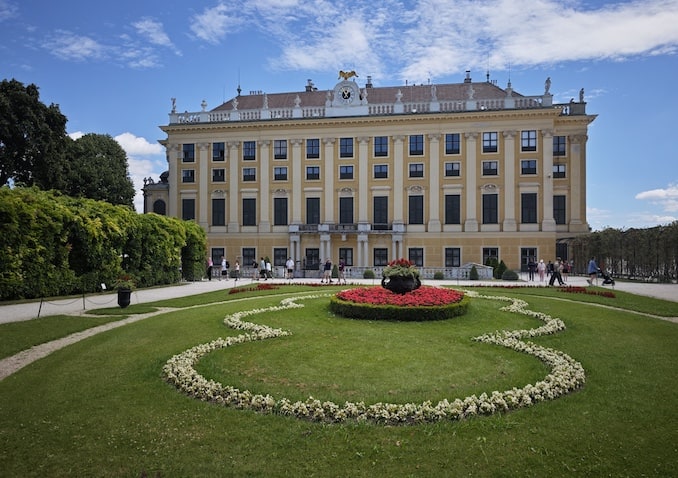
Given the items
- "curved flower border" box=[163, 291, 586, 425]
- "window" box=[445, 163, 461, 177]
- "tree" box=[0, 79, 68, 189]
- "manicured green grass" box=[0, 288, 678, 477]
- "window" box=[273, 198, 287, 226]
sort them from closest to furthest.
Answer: "manicured green grass" box=[0, 288, 678, 477] < "curved flower border" box=[163, 291, 586, 425] < "tree" box=[0, 79, 68, 189] < "window" box=[445, 163, 461, 177] < "window" box=[273, 198, 287, 226]

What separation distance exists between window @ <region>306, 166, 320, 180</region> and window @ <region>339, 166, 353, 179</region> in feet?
8.12

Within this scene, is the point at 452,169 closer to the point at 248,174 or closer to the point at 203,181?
the point at 248,174

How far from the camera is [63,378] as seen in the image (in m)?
9.41

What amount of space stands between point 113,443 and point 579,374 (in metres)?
7.83

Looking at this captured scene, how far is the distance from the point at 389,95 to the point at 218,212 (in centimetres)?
2345

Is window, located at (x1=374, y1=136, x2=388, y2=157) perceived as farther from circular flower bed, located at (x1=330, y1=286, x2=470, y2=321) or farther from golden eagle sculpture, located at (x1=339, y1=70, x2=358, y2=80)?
circular flower bed, located at (x1=330, y1=286, x2=470, y2=321)

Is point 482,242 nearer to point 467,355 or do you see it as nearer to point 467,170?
point 467,170

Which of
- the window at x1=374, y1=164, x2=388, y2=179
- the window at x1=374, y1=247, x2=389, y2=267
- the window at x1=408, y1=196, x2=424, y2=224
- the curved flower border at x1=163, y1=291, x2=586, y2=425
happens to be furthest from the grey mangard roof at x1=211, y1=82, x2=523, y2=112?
the curved flower border at x1=163, y1=291, x2=586, y2=425

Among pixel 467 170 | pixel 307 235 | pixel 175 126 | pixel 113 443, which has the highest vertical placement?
pixel 175 126

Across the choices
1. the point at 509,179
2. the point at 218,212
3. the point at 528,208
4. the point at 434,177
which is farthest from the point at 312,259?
the point at 528,208

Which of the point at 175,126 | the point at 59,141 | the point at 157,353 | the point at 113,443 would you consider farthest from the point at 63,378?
the point at 175,126

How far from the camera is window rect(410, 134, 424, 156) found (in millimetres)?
49844

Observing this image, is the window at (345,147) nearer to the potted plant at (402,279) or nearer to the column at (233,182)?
the column at (233,182)

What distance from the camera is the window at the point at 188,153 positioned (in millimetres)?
54281
